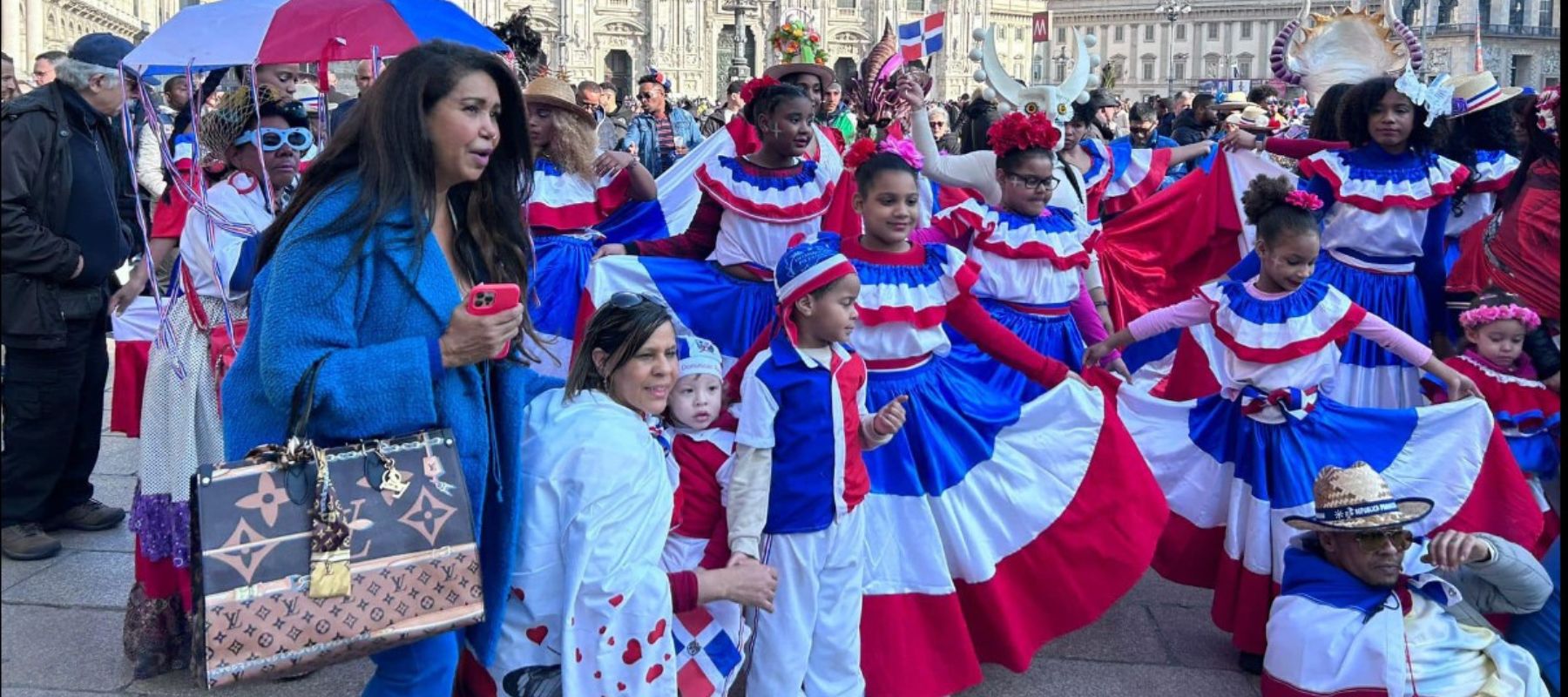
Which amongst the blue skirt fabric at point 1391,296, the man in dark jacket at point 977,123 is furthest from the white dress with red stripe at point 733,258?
the man in dark jacket at point 977,123

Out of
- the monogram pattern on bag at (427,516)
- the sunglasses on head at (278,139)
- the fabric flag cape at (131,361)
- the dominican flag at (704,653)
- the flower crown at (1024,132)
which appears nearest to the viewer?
the monogram pattern on bag at (427,516)

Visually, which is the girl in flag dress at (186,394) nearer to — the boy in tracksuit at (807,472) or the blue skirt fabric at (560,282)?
the boy in tracksuit at (807,472)

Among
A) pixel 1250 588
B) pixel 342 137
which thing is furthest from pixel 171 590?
pixel 1250 588

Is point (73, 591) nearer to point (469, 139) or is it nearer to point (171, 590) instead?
point (171, 590)

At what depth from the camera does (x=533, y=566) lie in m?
2.77

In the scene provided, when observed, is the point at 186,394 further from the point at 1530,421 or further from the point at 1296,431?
the point at 1530,421

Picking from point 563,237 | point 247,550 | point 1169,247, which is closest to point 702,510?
point 247,550

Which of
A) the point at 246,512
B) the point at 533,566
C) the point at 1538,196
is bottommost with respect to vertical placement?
the point at 533,566

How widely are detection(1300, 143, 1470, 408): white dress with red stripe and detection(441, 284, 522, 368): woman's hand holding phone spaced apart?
394 cm

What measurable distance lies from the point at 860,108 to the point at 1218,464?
110 inches

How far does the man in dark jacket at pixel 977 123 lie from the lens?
7.79 metres

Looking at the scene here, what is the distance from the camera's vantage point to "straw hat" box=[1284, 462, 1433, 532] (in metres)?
3.52

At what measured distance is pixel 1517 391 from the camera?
15.1 feet

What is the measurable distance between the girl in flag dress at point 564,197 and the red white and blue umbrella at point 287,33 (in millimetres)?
1485
